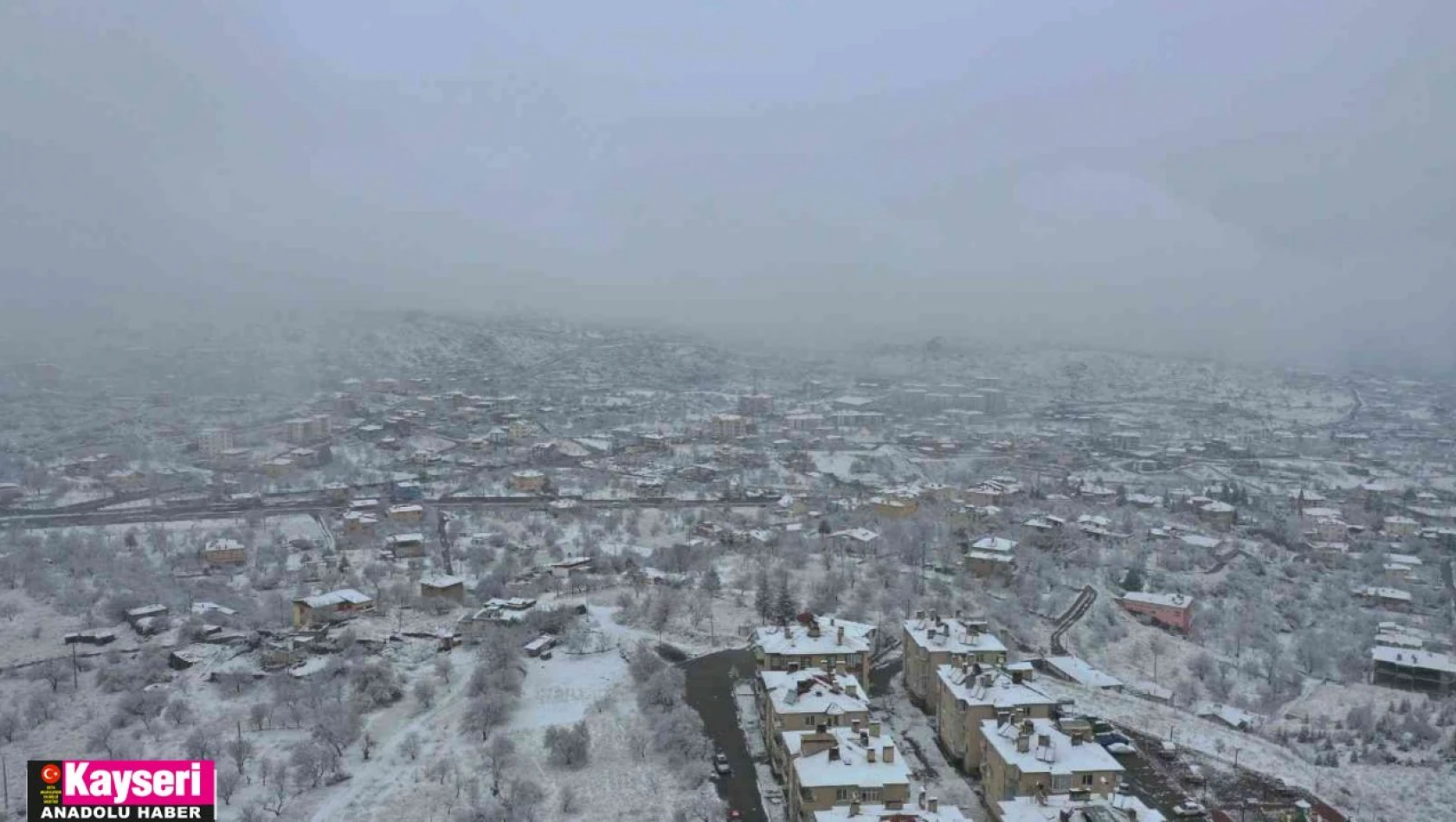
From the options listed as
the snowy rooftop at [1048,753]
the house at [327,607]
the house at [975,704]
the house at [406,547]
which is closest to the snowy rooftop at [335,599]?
the house at [327,607]

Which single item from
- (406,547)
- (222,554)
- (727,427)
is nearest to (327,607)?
(406,547)

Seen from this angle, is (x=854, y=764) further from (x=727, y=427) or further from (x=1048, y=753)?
(x=727, y=427)

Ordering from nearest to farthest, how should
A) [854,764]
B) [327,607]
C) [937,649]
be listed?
[854,764], [937,649], [327,607]

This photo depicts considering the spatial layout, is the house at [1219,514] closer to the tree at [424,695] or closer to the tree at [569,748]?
the tree at [569,748]

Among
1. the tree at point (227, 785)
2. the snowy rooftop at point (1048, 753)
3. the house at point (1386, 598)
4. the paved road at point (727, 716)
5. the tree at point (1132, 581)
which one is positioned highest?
the snowy rooftop at point (1048, 753)

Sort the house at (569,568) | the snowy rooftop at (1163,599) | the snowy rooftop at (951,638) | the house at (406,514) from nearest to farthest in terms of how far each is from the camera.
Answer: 1. the snowy rooftop at (951,638)
2. the snowy rooftop at (1163,599)
3. the house at (569,568)
4. the house at (406,514)

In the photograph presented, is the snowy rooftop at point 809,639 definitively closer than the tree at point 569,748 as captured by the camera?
No

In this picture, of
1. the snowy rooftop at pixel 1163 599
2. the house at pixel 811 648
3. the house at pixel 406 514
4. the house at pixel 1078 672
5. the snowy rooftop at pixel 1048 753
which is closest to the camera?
the snowy rooftop at pixel 1048 753
